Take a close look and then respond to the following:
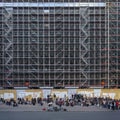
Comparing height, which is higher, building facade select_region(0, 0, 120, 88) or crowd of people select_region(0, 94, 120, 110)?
building facade select_region(0, 0, 120, 88)

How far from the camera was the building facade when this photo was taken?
38.6 meters

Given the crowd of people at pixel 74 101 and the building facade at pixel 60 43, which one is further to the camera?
the building facade at pixel 60 43

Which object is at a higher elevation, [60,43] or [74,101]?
[60,43]

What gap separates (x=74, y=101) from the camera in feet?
97.2

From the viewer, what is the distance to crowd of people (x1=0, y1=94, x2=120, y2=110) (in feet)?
87.3

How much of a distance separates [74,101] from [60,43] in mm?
10293

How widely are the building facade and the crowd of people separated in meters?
6.93

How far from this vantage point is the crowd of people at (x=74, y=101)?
26.6 meters

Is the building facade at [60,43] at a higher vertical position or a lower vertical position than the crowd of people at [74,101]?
higher

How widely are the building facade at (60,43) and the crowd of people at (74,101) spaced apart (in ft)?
22.7

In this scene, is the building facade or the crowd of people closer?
the crowd of people

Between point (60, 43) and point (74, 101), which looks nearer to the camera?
point (74, 101)

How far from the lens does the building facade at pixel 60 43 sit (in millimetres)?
38594

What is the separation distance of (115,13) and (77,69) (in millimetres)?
5818
